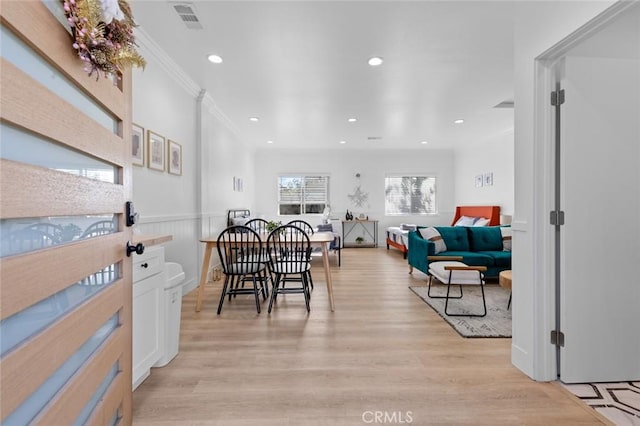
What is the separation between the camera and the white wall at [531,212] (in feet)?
5.90

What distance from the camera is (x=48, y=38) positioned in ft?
2.26

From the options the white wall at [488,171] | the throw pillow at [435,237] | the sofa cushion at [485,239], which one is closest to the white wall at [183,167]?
the throw pillow at [435,237]

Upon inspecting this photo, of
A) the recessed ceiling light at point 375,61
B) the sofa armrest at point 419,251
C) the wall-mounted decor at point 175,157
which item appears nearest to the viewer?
the recessed ceiling light at point 375,61

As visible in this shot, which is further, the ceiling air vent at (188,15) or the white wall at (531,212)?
the ceiling air vent at (188,15)

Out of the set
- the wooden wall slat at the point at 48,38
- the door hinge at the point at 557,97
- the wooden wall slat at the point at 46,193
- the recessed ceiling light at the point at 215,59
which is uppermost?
the recessed ceiling light at the point at 215,59

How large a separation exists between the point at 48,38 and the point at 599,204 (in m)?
2.59

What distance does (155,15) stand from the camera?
7.96 ft

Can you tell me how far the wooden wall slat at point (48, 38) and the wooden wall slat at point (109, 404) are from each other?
96cm

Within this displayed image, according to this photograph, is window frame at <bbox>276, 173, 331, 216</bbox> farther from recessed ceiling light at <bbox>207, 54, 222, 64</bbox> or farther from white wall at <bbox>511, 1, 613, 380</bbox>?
white wall at <bbox>511, 1, 613, 380</bbox>

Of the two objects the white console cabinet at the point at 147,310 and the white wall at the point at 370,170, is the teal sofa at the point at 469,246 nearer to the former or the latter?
the white console cabinet at the point at 147,310

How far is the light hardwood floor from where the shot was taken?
157 cm

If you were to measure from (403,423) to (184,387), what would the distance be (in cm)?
130

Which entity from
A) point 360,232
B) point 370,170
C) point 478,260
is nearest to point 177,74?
point 478,260

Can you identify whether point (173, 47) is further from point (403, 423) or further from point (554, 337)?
point (554, 337)
